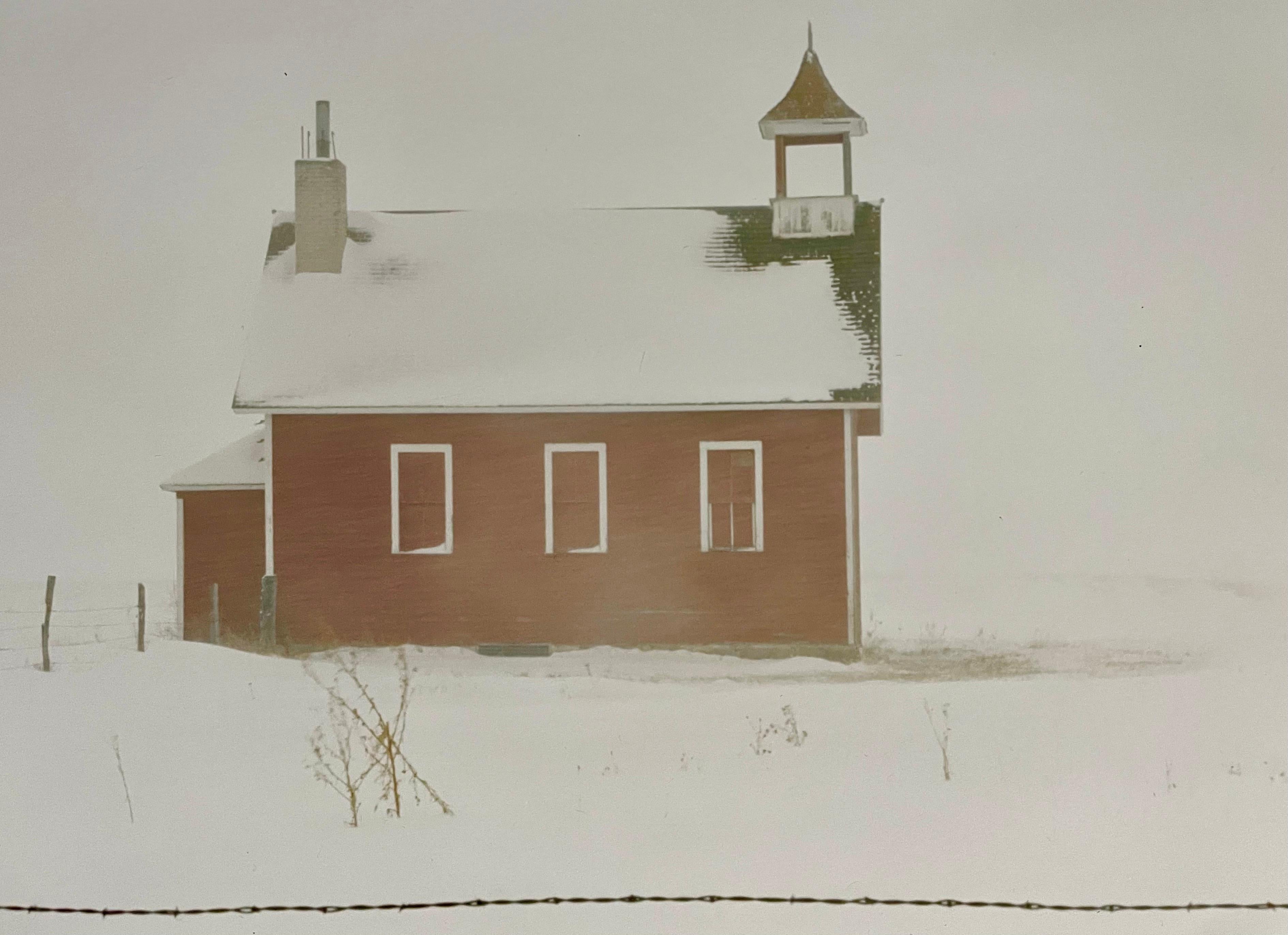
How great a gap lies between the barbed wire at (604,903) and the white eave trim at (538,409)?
14.4ft

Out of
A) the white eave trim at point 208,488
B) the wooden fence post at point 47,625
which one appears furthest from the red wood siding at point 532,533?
the wooden fence post at point 47,625

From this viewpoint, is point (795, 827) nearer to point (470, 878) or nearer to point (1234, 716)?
point (470, 878)

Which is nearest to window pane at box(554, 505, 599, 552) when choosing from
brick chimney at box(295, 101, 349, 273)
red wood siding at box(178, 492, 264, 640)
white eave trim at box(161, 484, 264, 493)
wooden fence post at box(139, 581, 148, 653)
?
red wood siding at box(178, 492, 264, 640)

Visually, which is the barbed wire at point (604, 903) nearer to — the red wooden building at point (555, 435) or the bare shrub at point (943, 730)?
the bare shrub at point (943, 730)

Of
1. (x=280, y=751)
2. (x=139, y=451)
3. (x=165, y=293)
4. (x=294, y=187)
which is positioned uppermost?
(x=294, y=187)

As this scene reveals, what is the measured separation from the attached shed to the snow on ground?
5.89 feet

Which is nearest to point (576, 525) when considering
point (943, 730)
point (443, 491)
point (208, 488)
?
point (443, 491)

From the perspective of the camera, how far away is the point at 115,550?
7480mm

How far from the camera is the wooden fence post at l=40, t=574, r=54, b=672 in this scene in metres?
7.25

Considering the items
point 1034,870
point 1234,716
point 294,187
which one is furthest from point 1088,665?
point 294,187

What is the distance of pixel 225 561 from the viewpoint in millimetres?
9500

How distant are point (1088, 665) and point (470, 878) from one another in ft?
12.6

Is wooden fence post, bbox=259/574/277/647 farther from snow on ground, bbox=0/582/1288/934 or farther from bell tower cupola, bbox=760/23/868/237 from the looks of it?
bell tower cupola, bbox=760/23/868/237

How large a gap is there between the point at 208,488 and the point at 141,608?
1138 mm
